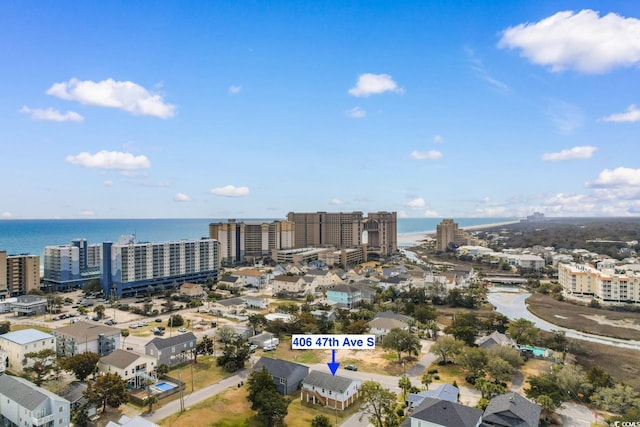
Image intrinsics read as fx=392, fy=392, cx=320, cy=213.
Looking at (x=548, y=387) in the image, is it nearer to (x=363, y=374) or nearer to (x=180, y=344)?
(x=363, y=374)

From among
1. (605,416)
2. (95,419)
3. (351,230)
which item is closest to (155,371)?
(95,419)

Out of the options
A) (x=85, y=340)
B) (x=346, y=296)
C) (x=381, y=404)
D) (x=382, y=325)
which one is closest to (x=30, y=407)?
(x=85, y=340)

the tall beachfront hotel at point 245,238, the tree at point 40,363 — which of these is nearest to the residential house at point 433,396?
the tree at point 40,363

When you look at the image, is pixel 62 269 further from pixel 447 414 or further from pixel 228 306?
pixel 447 414

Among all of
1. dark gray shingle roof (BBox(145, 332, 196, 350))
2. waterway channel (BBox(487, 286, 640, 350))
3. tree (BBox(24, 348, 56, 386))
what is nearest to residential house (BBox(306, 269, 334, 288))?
waterway channel (BBox(487, 286, 640, 350))

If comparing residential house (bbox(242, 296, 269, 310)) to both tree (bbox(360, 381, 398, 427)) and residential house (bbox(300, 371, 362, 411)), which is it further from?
tree (bbox(360, 381, 398, 427))

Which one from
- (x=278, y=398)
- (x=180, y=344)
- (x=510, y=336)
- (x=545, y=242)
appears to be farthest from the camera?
(x=545, y=242)
